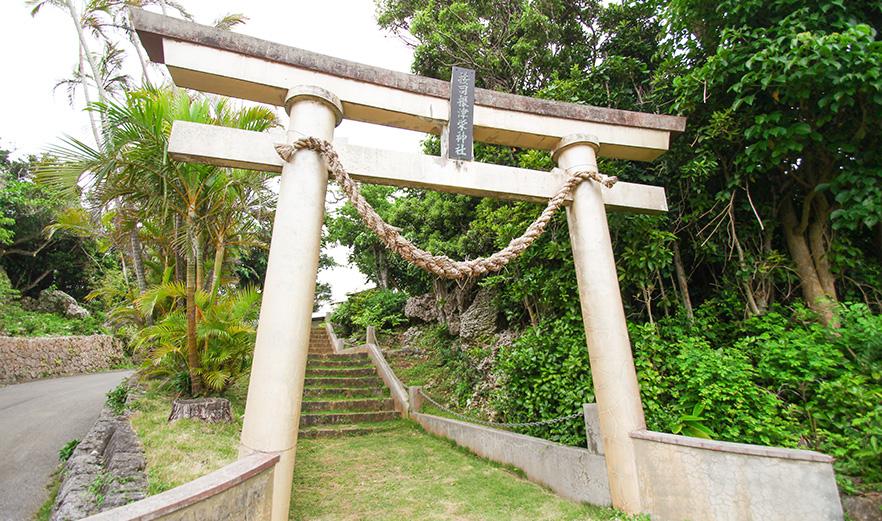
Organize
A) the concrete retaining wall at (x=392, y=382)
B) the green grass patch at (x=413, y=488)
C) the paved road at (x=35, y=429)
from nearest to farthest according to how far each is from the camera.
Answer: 1. the green grass patch at (x=413, y=488)
2. the paved road at (x=35, y=429)
3. the concrete retaining wall at (x=392, y=382)

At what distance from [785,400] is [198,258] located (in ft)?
25.2

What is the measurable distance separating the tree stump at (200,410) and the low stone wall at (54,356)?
34.7 ft

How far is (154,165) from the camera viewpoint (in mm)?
5000

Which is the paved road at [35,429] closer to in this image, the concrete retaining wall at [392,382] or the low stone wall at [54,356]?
the low stone wall at [54,356]

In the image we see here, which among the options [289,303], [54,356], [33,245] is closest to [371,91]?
[289,303]

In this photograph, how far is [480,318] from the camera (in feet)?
33.1

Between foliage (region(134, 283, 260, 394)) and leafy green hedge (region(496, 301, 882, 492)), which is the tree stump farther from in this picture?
leafy green hedge (region(496, 301, 882, 492))

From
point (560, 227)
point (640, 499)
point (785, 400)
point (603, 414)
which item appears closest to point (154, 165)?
point (560, 227)

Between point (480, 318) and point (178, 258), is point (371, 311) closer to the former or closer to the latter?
point (480, 318)

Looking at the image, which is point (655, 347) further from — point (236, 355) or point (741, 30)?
point (236, 355)

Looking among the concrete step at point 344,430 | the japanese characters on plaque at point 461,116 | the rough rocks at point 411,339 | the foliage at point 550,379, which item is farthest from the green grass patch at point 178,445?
the rough rocks at point 411,339

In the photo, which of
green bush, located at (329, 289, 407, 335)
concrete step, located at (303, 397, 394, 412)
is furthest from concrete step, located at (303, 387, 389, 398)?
green bush, located at (329, 289, 407, 335)

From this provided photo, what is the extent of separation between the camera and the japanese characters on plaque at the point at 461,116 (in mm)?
3879

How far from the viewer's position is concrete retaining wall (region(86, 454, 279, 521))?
180cm
